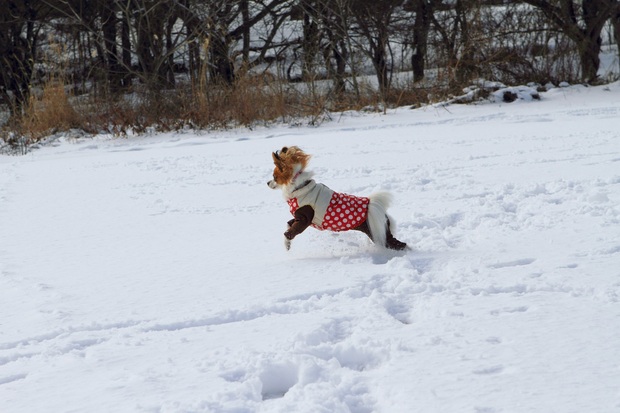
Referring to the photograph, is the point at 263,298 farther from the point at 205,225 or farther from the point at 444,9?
the point at 444,9

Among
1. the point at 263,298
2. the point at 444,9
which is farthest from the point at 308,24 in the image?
the point at 263,298

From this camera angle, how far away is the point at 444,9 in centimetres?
1583

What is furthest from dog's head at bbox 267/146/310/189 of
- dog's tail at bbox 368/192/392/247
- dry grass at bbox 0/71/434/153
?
dry grass at bbox 0/71/434/153

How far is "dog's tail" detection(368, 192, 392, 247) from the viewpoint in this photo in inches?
156

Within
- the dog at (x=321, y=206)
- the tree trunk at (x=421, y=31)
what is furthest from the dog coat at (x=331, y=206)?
the tree trunk at (x=421, y=31)

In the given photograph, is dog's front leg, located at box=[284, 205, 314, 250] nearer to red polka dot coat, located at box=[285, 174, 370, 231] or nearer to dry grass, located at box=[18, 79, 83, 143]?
red polka dot coat, located at box=[285, 174, 370, 231]

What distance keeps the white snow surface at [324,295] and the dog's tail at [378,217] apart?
0.10m

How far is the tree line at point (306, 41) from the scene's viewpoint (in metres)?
13.7

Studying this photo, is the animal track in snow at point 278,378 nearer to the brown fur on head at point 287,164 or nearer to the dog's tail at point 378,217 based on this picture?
the dog's tail at point 378,217

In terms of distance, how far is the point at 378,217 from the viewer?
13.1 feet

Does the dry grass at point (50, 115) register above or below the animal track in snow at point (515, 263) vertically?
above

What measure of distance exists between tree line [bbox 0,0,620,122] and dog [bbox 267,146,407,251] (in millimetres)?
8133

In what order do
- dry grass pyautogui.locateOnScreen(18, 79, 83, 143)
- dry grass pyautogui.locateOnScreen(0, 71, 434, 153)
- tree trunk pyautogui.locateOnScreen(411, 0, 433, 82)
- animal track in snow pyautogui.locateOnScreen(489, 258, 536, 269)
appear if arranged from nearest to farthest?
animal track in snow pyautogui.locateOnScreen(489, 258, 536, 269) < dry grass pyautogui.locateOnScreen(0, 71, 434, 153) < dry grass pyautogui.locateOnScreen(18, 79, 83, 143) < tree trunk pyautogui.locateOnScreen(411, 0, 433, 82)

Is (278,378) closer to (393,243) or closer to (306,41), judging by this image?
(393,243)
